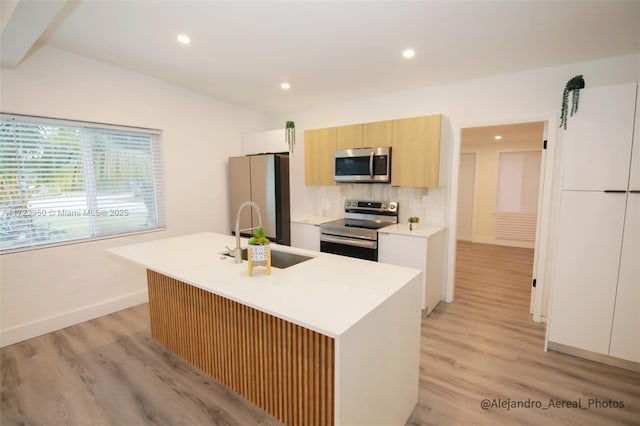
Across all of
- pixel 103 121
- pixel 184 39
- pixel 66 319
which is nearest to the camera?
pixel 184 39

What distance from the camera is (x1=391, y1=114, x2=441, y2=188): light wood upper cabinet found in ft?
10.5

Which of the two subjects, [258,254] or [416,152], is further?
[416,152]

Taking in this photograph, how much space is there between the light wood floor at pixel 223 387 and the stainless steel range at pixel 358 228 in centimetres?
99

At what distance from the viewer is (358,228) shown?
3.46 metres

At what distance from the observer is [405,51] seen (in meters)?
2.62

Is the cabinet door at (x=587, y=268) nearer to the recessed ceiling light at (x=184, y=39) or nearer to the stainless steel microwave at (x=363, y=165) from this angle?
the stainless steel microwave at (x=363, y=165)

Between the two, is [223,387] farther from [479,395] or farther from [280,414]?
[479,395]

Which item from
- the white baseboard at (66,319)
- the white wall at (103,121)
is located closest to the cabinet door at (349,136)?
the white wall at (103,121)

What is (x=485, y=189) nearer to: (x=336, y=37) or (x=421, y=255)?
(x=421, y=255)

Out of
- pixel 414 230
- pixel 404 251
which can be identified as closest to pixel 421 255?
pixel 404 251

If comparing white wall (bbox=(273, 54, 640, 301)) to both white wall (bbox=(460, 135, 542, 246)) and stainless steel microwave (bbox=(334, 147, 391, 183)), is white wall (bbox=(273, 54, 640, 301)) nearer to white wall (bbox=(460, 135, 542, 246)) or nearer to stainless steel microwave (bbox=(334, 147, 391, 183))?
stainless steel microwave (bbox=(334, 147, 391, 183))

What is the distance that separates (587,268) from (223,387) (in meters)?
2.91

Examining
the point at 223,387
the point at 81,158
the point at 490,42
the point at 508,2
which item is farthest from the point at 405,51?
the point at 81,158

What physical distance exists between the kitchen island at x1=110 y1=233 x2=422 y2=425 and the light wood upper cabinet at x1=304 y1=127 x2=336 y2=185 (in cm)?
178
